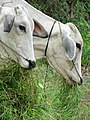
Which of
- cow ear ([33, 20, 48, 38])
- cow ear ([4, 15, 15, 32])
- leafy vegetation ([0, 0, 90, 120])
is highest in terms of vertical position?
cow ear ([4, 15, 15, 32])

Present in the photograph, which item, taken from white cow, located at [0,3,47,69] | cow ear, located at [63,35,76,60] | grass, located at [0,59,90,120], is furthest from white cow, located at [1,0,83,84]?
white cow, located at [0,3,47,69]

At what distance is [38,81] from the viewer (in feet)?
8.14

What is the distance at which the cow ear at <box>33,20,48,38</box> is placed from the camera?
99.4 inches

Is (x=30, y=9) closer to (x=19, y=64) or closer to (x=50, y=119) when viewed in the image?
(x=19, y=64)

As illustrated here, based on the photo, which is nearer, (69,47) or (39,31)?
(39,31)

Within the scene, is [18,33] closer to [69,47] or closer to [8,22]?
[8,22]

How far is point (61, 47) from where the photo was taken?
2.80 meters

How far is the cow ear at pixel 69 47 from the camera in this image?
2.71 metres

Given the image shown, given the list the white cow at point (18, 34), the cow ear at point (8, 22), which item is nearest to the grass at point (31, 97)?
the white cow at point (18, 34)

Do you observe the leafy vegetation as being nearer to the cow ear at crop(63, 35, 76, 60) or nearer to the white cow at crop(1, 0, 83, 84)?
the white cow at crop(1, 0, 83, 84)

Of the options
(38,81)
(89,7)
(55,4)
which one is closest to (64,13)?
(55,4)

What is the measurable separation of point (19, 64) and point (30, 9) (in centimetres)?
52

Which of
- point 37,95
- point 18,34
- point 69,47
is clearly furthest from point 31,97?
point 69,47

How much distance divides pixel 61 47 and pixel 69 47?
0.09 metres
